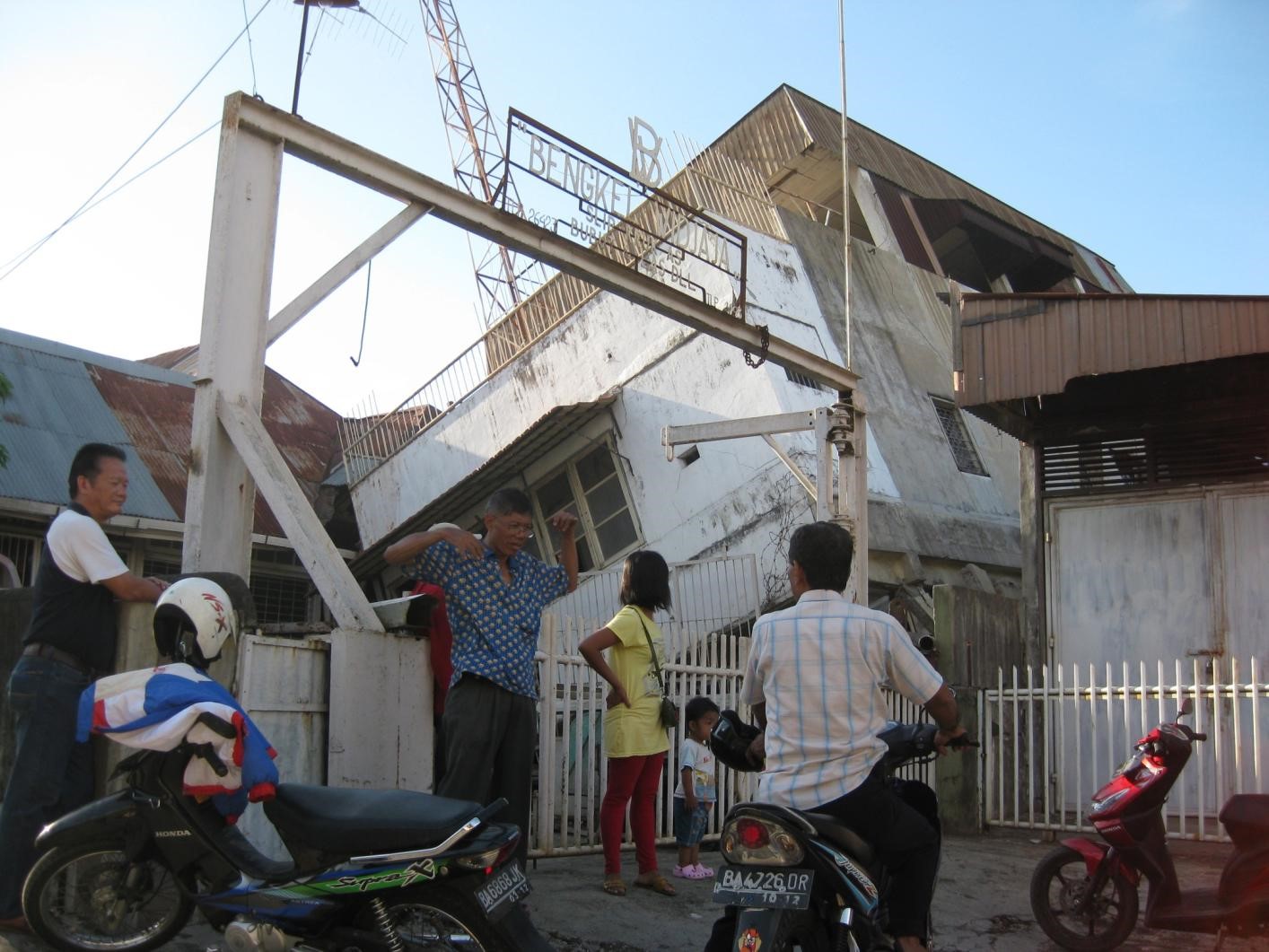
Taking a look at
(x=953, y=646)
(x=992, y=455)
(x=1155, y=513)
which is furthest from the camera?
(x=992, y=455)

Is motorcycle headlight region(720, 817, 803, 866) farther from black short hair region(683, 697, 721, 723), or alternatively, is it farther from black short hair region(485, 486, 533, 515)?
black short hair region(683, 697, 721, 723)

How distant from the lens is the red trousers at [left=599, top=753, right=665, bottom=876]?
5.91 meters

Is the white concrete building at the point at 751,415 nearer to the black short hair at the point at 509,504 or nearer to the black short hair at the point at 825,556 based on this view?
the black short hair at the point at 509,504

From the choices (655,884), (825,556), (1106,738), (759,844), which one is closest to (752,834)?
(759,844)

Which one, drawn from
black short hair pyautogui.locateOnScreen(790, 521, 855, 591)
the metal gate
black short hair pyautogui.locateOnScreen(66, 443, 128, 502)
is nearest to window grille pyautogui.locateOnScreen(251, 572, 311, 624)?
the metal gate

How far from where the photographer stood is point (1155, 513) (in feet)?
34.7

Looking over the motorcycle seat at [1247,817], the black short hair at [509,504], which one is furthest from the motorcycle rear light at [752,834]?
the motorcycle seat at [1247,817]

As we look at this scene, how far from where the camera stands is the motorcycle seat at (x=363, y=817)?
358 cm

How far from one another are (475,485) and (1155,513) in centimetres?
774

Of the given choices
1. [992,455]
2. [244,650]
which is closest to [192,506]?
[244,650]

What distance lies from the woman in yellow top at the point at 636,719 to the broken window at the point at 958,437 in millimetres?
10812

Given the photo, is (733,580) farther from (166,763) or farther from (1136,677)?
(166,763)

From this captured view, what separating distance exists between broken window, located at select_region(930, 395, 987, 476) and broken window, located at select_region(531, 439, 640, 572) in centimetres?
445

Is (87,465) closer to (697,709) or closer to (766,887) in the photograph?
(766,887)
